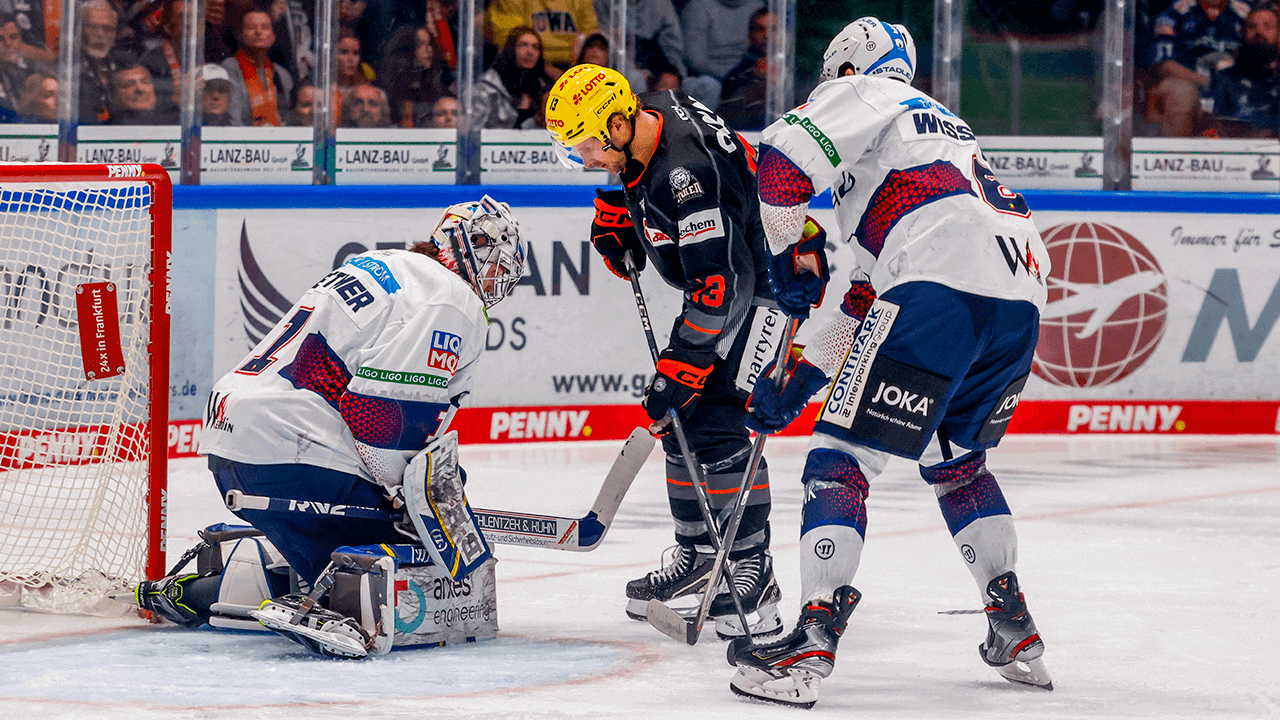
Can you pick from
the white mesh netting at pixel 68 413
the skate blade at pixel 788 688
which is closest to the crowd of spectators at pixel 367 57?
the white mesh netting at pixel 68 413

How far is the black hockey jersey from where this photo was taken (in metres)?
3.75

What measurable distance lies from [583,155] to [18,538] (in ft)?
6.96

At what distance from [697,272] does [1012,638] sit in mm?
1158

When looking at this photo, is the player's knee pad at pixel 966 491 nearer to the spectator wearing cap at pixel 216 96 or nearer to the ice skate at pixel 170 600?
the ice skate at pixel 170 600

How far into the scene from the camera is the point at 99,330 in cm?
404

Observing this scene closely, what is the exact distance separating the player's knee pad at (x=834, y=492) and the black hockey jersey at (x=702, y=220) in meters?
0.66

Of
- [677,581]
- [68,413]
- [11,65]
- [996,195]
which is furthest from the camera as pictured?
[11,65]

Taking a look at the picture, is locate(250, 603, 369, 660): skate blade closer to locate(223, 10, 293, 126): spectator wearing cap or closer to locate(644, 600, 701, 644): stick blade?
locate(644, 600, 701, 644): stick blade

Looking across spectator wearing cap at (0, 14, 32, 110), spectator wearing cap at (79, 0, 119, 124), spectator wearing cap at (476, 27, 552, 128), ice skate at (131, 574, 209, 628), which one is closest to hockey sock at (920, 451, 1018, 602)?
ice skate at (131, 574, 209, 628)

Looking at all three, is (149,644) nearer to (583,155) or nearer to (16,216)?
(583,155)

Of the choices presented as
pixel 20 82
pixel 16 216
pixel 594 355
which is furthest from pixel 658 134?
pixel 20 82

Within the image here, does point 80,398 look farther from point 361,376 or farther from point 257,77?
point 361,376

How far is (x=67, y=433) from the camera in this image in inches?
182

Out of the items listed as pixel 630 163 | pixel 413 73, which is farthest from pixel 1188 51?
pixel 630 163
